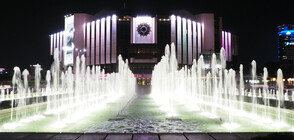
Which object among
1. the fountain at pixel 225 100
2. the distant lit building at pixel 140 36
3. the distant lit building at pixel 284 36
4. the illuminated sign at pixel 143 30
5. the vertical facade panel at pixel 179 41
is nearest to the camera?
the fountain at pixel 225 100

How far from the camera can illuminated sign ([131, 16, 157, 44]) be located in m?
84.1

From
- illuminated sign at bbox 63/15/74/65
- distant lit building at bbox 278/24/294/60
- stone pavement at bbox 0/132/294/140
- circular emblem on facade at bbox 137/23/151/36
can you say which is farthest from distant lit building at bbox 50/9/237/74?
distant lit building at bbox 278/24/294/60

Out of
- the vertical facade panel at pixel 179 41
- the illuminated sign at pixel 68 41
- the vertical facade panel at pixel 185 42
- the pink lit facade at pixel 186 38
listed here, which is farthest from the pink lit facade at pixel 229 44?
the illuminated sign at pixel 68 41

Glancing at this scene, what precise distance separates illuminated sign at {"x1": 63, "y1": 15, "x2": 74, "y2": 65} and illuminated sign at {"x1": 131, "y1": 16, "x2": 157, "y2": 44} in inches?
973

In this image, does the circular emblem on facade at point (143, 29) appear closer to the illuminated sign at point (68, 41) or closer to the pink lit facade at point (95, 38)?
the pink lit facade at point (95, 38)

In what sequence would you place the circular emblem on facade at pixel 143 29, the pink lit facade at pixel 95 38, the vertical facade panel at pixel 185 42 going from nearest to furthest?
1. the circular emblem on facade at pixel 143 29
2. the pink lit facade at pixel 95 38
3. the vertical facade panel at pixel 185 42

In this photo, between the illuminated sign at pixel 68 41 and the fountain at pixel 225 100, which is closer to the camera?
the fountain at pixel 225 100

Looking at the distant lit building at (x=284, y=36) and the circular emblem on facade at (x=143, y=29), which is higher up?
the distant lit building at (x=284, y=36)

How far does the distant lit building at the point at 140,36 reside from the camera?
84.2 metres

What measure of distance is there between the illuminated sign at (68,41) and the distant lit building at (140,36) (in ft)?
3.19

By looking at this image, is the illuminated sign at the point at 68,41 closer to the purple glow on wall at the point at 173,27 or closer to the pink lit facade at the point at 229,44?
the purple glow on wall at the point at 173,27

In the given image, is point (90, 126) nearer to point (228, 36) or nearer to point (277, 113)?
point (277, 113)

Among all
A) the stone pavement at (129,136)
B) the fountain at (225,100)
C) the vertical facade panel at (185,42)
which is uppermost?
the vertical facade panel at (185,42)

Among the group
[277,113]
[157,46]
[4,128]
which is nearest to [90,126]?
[4,128]
